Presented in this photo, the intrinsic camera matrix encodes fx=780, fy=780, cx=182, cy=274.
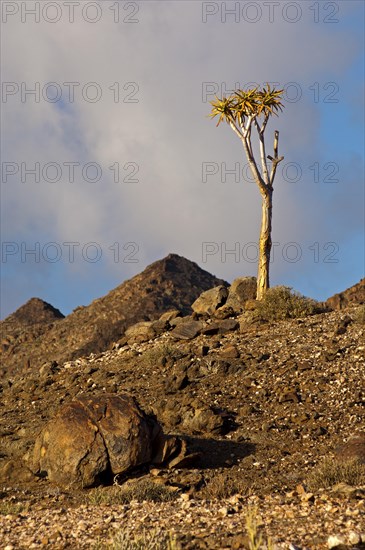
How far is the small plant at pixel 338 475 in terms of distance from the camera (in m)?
13.1

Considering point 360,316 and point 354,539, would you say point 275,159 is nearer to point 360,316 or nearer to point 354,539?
point 360,316

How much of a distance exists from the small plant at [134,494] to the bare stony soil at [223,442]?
4 centimetres

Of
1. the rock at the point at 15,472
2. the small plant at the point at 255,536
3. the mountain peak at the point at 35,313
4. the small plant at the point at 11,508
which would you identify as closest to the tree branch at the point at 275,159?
the rock at the point at 15,472

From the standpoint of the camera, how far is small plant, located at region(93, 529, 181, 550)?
8.48 meters

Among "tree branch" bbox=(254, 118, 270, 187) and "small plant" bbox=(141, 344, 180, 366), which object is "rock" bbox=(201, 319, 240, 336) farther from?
"tree branch" bbox=(254, 118, 270, 187)

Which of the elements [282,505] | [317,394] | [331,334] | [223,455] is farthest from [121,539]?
[331,334]

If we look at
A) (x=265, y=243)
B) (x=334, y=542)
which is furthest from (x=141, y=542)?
(x=265, y=243)

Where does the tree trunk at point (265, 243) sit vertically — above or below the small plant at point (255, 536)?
above

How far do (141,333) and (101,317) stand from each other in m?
18.5

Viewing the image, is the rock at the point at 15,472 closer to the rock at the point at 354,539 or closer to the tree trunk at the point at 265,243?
the rock at the point at 354,539

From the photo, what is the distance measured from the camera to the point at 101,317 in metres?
45.9

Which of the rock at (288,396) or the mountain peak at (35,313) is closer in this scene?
the rock at (288,396)

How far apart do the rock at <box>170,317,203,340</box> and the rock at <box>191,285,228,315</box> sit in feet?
8.57

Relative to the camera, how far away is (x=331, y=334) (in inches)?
926
